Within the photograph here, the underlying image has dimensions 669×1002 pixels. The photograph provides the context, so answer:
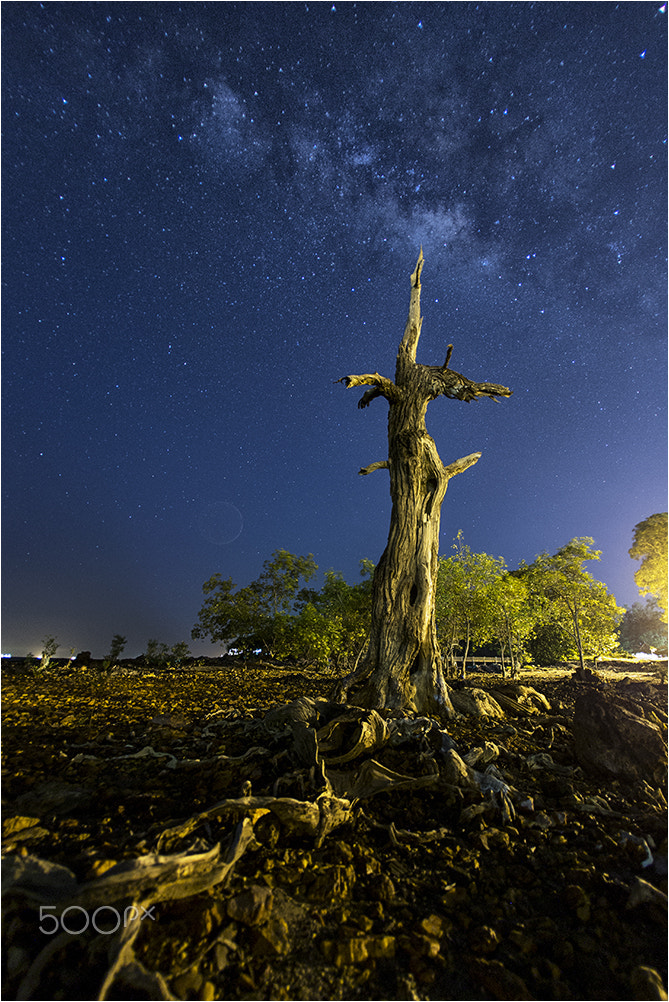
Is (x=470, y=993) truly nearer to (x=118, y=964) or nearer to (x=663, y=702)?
(x=118, y=964)

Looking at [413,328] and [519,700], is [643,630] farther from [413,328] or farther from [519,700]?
[413,328]

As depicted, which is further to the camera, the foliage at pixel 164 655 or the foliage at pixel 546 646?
the foliage at pixel 546 646

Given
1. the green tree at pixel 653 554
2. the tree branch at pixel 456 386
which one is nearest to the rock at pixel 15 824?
the tree branch at pixel 456 386

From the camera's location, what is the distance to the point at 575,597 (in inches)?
711

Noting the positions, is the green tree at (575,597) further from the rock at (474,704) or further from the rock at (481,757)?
the rock at (481,757)

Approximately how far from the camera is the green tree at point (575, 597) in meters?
17.7

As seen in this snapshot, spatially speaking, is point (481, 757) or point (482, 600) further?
point (482, 600)

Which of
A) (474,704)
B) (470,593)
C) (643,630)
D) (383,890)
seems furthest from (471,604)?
(643,630)

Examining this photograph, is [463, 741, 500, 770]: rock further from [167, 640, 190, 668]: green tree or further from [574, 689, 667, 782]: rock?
[167, 640, 190, 668]: green tree

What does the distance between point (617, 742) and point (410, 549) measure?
3.67 meters

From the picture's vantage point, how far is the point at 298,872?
82.3 inches

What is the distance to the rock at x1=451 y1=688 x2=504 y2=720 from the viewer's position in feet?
19.3

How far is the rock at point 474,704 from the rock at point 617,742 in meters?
1.93

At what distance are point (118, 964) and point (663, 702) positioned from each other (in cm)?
1106
